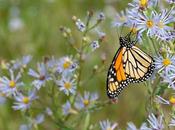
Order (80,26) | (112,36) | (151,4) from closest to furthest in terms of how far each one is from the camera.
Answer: (151,4) → (80,26) → (112,36)

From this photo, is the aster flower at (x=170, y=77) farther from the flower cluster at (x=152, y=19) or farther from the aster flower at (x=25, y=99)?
the aster flower at (x=25, y=99)

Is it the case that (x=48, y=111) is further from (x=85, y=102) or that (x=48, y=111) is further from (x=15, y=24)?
(x=15, y=24)

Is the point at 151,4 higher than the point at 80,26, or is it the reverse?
the point at 80,26

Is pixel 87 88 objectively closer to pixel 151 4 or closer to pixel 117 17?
pixel 117 17

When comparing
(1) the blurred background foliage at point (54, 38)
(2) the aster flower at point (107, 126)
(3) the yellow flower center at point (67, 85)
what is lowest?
(2) the aster flower at point (107, 126)

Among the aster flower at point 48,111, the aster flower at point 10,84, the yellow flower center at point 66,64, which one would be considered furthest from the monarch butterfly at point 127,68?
the aster flower at point 10,84

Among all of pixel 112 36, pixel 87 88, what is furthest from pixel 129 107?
pixel 112 36

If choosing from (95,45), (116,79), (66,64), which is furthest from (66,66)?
(116,79)
